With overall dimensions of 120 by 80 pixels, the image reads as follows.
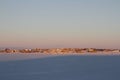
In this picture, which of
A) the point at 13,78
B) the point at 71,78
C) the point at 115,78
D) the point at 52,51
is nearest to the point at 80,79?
the point at 71,78

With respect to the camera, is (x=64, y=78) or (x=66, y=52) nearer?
(x=64, y=78)

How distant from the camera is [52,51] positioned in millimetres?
83812

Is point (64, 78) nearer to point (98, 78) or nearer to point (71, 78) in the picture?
point (71, 78)

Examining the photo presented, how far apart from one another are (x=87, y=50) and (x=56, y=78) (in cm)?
6843

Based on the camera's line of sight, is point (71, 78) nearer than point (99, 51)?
Yes

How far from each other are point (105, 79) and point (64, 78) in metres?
2.53

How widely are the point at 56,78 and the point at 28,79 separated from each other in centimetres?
181

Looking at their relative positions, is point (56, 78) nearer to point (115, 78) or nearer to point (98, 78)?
point (98, 78)

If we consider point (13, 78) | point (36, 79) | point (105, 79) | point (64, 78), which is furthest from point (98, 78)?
point (13, 78)

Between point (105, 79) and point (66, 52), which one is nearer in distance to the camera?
point (105, 79)

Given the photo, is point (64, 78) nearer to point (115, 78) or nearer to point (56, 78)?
point (56, 78)

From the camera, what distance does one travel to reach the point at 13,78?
16781 millimetres

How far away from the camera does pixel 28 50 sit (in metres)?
84.8

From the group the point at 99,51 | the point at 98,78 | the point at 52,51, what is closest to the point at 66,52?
the point at 52,51
